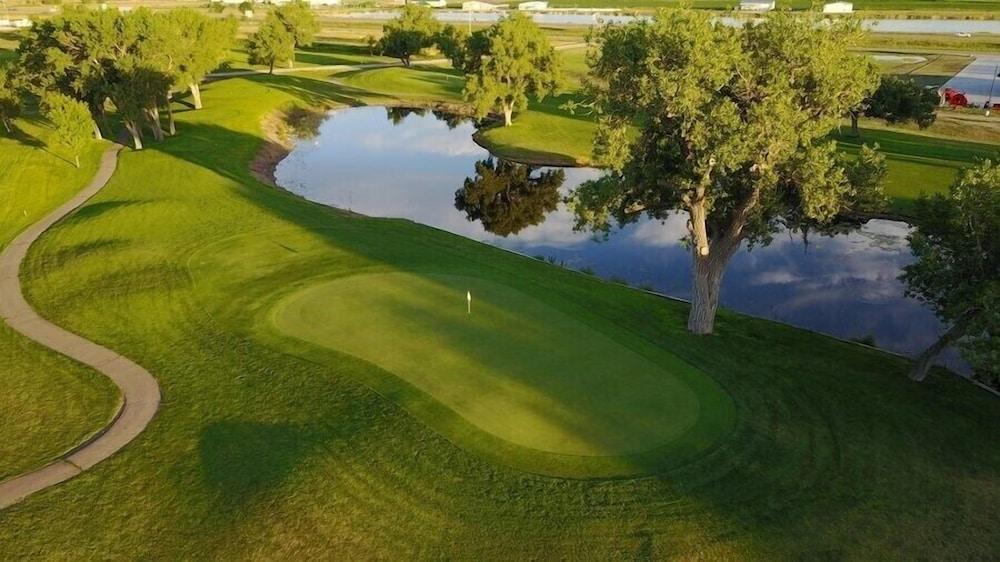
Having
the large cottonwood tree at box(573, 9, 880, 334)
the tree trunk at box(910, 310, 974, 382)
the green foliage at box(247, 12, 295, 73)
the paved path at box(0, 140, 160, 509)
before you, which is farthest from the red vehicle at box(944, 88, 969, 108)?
the green foliage at box(247, 12, 295, 73)

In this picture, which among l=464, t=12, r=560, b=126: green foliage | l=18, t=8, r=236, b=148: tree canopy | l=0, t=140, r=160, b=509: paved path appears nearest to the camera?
l=0, t=140, r=160, b=509: paved path

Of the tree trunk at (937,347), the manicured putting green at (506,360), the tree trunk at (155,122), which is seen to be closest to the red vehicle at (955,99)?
the tree trunk at (937,347)

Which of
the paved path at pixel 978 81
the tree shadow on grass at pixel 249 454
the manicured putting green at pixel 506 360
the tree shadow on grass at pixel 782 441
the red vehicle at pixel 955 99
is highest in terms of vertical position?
the paved path at pixel 978 81

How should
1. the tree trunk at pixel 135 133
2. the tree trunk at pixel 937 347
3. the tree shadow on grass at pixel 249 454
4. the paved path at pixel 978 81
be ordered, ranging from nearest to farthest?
1. the tree shadow on grass at pixel 249 454
2. the tree trunk at pixel 937 347
3. the tree trunk at pixel 135 133
4. the paved path at pixel 978 81

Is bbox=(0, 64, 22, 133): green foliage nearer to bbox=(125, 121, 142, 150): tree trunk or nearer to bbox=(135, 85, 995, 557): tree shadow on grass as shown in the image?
bbox=(125, 121, 142, 150): tree trunk

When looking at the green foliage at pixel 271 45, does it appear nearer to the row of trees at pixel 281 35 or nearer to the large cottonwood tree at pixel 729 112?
the row of trees at pixel 281 35

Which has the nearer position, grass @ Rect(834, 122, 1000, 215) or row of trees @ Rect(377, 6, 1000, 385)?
row of trees @ Rect(377, 6, 1000, 385)

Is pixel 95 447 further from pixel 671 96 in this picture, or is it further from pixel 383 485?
pixel 671 96
